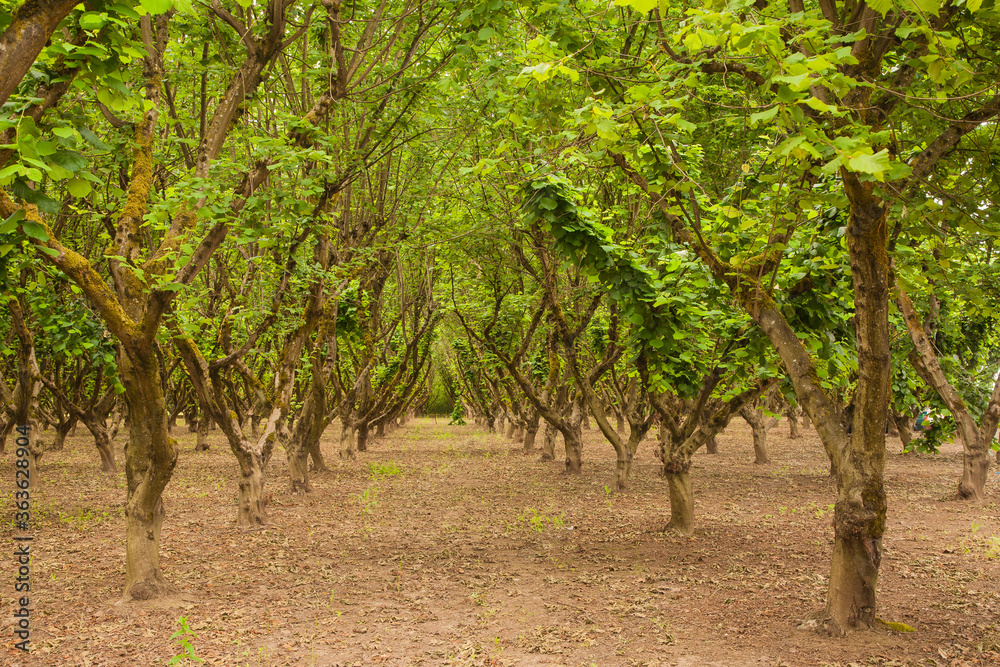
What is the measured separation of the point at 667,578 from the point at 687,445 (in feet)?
7.11

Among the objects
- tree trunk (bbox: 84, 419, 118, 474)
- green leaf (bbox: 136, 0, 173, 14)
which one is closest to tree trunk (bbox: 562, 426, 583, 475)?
tree trunk (bbox: 84, 419, 118, 474)

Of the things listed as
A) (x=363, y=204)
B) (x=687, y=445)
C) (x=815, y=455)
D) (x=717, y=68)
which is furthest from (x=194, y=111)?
(x=815, y=455)

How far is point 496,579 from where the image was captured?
7.60m

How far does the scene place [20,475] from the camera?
18.8 ft

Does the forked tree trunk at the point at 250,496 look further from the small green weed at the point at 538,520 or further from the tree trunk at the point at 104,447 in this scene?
the tree trunk at the point at 104,447

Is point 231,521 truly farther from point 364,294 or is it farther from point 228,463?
point 228,463

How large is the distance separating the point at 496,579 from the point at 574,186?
496 centimetres

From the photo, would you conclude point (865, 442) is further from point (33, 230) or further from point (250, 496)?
point (250, 496)

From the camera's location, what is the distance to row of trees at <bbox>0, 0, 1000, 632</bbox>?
3.89 metres

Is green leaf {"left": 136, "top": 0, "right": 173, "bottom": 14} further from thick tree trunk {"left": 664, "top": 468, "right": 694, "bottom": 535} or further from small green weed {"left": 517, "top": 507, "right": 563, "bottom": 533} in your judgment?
small green weed {"left": 517, "top": 507, "right": 563, "bottom": 533}

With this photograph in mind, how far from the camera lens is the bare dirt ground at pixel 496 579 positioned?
5422 mm

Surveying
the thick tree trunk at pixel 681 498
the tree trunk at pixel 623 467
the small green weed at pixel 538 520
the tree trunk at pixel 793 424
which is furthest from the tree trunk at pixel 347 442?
the tree trunk at pixel 793 424

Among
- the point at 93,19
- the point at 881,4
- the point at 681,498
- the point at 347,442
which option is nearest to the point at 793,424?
the point at 347,442

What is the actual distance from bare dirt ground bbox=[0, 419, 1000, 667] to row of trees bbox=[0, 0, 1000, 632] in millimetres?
766
